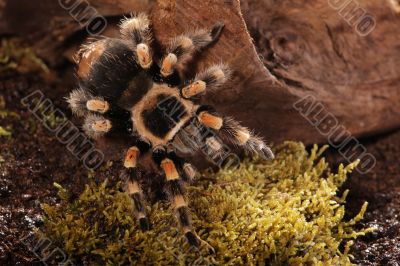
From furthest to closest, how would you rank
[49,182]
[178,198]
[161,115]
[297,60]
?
[297,60]
[49,182]
[161,115]
[178,198]

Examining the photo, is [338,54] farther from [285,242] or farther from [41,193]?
[41,193]

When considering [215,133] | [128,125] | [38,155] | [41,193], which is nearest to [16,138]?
[38,155]

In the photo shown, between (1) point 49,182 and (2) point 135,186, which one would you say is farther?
(1) point 49,182

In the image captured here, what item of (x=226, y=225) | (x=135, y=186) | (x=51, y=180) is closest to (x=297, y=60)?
(x=226, y=225)

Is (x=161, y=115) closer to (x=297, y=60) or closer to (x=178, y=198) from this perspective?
(x=178, y=198)

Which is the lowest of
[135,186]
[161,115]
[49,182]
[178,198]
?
[49,182]

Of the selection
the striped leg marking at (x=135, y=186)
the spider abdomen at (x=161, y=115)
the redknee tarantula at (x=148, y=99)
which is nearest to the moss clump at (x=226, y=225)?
the striped leg marking at (x=135, y=186)
